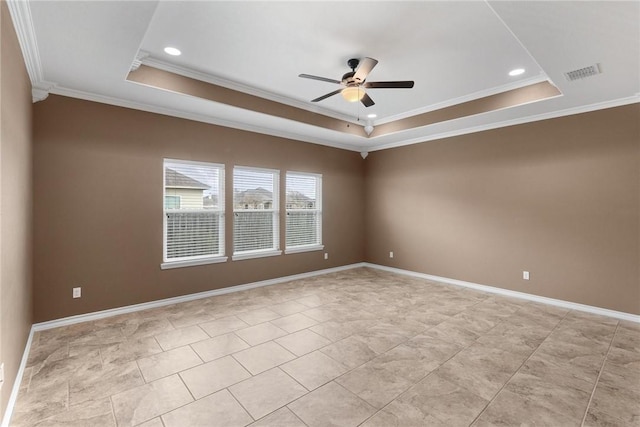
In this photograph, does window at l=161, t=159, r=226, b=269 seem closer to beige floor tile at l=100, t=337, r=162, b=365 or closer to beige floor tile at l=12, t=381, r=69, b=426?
beige floor tile at l=100, t=337, r=162, b=365

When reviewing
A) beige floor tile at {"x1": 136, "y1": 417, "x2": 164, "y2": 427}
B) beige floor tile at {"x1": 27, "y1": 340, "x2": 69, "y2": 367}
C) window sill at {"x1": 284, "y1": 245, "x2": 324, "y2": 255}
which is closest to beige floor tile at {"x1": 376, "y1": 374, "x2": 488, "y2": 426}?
beige floor tile at {"x1": 136, "y1": 417, "x2": 164, "y2": 427}

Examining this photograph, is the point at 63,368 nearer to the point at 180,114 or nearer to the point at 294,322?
the point at 294,322

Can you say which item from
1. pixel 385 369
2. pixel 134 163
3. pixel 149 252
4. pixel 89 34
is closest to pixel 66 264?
pixel 149 252

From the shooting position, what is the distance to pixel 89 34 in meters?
2.41

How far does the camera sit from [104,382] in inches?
94.2

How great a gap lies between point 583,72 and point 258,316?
4547mm

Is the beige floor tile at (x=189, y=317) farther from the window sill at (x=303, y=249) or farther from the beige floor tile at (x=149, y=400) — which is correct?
the window sill at (x=303, y=249)

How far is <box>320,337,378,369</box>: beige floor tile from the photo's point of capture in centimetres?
275

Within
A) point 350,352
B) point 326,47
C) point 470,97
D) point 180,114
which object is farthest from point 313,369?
point 470,97

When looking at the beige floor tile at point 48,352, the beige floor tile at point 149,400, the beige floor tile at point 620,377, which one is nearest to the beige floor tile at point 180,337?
the beige floor tile at point 149,400

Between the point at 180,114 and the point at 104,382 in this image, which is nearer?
the point at 104,382

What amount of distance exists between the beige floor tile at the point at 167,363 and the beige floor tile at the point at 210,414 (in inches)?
21.8

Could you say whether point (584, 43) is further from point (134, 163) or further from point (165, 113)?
point (134, 163)

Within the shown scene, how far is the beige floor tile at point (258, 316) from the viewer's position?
12.2 feet
